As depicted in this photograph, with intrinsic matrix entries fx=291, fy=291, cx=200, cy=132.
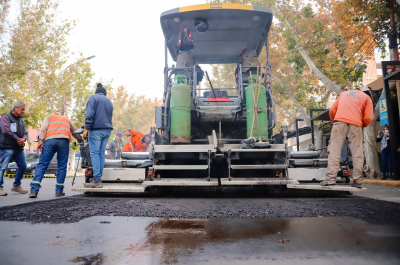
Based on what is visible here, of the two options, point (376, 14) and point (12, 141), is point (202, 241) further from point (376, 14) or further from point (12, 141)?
point (376, 14)

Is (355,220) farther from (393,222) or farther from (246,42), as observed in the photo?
(246,42)

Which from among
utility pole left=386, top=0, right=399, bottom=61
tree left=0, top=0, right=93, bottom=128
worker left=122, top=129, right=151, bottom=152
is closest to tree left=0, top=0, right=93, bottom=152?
tree left=0, top=0, right=93, bottom=128

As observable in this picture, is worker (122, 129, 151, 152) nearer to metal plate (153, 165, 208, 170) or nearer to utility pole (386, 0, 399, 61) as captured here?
metal plate (153, 165, 208, 170)

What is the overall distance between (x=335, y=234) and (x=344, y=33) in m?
12.0

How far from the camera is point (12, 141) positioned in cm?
548

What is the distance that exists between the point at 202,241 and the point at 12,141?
16.2 feet

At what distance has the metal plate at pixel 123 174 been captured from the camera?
4809 millimetres

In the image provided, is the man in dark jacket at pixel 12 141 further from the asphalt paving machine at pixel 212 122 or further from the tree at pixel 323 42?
the tree at pixel 323 42


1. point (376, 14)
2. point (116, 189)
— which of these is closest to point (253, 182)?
point (116, 189)

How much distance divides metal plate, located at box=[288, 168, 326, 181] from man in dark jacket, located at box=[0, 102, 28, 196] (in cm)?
497

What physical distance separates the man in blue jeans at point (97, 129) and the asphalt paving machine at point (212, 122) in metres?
0.26

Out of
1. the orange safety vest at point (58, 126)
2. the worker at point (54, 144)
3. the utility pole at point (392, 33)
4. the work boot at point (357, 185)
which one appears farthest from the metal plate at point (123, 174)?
the utility pole at point (392, 33)

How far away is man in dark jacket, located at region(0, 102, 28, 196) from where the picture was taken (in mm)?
5355

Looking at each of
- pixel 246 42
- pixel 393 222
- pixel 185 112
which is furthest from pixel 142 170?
pixel 246 42
